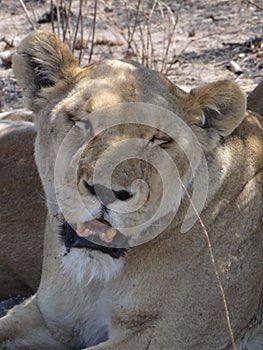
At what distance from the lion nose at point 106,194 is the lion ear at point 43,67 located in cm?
60

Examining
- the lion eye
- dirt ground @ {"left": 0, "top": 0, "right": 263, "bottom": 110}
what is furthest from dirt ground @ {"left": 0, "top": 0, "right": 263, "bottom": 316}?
the lion eye

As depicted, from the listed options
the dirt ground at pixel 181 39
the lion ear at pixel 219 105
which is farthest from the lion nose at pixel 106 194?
the dirt ground at pixel 181 39

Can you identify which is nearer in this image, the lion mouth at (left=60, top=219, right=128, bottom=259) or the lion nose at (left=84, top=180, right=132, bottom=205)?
the lion nose at (left=84, top=180, right=132, bottom=205)

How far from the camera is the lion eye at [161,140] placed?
11.6 feet

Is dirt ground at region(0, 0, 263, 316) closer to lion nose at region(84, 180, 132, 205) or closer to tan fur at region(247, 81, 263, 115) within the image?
tan fur at region(247, 81, 263, 115)

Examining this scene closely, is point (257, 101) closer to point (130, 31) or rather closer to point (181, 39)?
point (130, 31)

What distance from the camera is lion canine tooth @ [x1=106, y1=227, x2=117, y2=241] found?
3.43 meters

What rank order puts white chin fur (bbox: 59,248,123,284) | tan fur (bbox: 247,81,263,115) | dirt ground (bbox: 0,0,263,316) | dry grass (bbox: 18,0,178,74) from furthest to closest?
dirt ground (bbox: 0,0,263,316), dry grass (bbox: 18,0,178,74), tan fur (bbox: 247,81,263,115), white chin fur (bbox: 59,248,123,284)

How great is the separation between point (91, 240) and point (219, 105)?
655mm

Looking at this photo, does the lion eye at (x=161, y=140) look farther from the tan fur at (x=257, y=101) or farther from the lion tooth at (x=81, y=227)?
the tan fur at (x=257, y=101)

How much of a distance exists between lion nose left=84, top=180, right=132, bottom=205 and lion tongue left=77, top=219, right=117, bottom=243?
0.12 metres

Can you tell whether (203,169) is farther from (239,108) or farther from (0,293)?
(0,293)

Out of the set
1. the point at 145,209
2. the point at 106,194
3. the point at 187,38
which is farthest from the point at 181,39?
the point at 106,194

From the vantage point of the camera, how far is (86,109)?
3.54 metres
